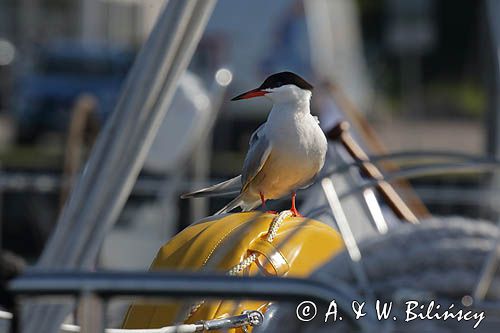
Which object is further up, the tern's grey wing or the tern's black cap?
the tern's black cap

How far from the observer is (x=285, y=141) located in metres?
2.07

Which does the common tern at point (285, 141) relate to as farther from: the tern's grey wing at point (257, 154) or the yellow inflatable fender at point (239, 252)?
the yellow inflatable fender at point (239, 252)

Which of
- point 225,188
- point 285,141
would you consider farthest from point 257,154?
point 225,188

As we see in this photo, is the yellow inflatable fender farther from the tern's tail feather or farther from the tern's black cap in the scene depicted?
the tern's black cap

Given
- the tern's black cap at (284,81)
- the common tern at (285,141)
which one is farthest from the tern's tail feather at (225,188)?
the tern's black cap at (284,81)

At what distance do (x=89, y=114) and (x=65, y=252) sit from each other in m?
4.32

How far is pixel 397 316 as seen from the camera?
2.06m

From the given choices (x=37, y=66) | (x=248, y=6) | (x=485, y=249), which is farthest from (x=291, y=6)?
(x=485, y=249)

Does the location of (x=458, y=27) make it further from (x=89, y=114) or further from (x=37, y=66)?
(x=89, y=114)

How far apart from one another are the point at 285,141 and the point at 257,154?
3.0 inches

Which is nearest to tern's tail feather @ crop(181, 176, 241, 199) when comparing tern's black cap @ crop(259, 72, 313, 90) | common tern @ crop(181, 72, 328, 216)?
common tern @ crop(181, 72, 328, 216)

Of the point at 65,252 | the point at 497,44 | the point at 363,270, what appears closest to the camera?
the point at 65,252

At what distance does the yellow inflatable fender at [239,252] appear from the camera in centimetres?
223

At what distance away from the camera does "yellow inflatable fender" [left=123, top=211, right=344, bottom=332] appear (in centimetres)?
223
